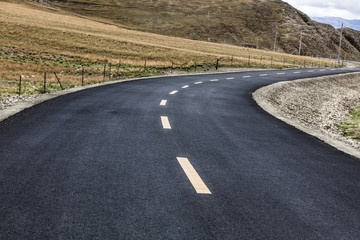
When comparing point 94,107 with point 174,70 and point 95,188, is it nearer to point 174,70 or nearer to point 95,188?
point 95,188

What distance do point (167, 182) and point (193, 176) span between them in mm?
480

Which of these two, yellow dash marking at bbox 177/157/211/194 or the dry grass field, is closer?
yellow dash marking at bbox 177/157/211/194

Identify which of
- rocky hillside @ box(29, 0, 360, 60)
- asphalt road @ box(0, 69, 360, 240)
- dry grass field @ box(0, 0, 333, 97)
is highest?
rocky hillside @ box(29, 0, 360, 60)

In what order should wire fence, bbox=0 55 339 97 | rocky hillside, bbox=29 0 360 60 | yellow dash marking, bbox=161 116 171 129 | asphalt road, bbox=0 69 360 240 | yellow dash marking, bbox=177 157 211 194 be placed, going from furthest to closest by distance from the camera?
rocky hillside, bbox=29 0 360 60
wire fence, bbox=0 55 339 97
yellow dash marking, bbox=161 116 171 129
yellow dash marking, bbox=177 157 211 194
asphalt road, bbox=0 69 360 240

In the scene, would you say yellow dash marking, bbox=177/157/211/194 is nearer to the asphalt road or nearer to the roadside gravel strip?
the asphalt road

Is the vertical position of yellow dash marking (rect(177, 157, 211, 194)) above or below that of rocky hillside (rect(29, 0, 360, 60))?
below

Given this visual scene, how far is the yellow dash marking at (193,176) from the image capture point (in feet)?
15.4

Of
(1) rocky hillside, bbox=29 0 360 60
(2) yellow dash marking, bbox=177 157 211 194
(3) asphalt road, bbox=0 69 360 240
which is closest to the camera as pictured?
(3) asphalt road, bbox=0 69 360 240

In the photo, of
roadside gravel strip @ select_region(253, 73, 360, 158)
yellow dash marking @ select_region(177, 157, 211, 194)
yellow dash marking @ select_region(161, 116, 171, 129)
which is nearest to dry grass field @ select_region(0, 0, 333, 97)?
yellow dash marking @ select_region(161, 116, 171, 129)

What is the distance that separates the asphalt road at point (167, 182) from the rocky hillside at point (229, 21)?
13982 cm

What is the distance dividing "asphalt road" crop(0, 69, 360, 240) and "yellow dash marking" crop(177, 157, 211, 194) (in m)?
0.03

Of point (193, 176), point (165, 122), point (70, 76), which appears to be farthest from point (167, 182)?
point (70, 76)

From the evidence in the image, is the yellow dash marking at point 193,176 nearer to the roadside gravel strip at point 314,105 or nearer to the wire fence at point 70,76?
the roadside gravel strip at point 314,105

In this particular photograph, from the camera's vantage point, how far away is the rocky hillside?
5846 inches
